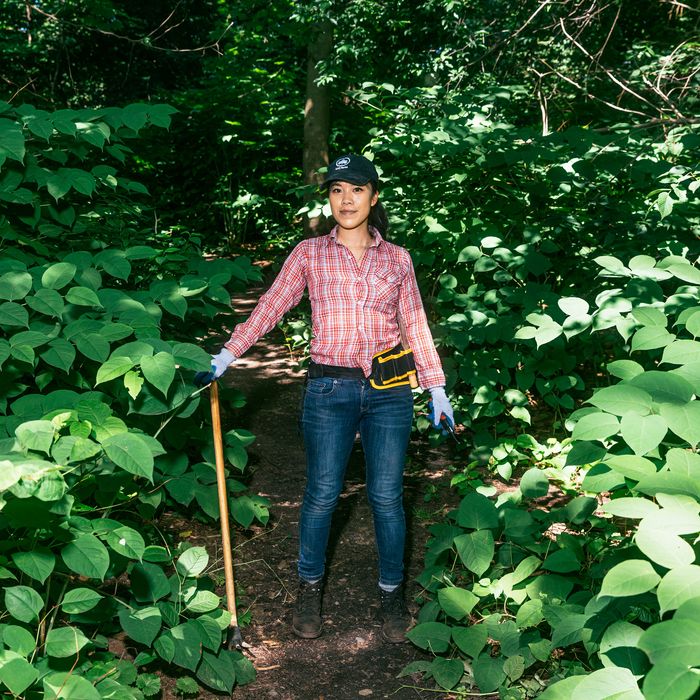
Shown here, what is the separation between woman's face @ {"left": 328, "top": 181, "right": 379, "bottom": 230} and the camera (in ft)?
10.1

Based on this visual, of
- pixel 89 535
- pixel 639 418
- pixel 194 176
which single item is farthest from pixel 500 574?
pixel 194 176

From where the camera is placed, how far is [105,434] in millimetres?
2066

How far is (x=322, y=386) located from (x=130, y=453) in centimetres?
122

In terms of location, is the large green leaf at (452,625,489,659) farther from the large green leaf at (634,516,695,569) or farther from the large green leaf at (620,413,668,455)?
the large green leaf at (634,516,695,569)

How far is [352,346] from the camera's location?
3.06 metres

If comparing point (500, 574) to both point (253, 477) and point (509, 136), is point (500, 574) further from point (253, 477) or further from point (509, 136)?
point (509, 136)

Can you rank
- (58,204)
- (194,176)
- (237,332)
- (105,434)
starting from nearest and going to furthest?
(105,434)
(237,332)
(58,204)
(194,176)

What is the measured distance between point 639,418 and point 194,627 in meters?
1.73

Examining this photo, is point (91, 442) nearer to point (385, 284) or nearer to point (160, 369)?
point (160, 369)

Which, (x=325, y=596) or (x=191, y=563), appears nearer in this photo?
(x=191, y=563)

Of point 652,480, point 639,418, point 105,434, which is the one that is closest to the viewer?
point 652,480

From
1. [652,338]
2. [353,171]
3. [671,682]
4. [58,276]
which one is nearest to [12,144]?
[58,276]

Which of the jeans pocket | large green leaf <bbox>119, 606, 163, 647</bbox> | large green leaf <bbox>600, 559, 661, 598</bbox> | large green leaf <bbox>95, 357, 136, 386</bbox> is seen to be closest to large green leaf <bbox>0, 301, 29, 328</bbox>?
large green leaf <bbox>95, 357, 136, 386</bbox>

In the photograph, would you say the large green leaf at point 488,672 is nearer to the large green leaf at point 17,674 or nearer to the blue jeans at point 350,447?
the blue jeans at point 350,447
